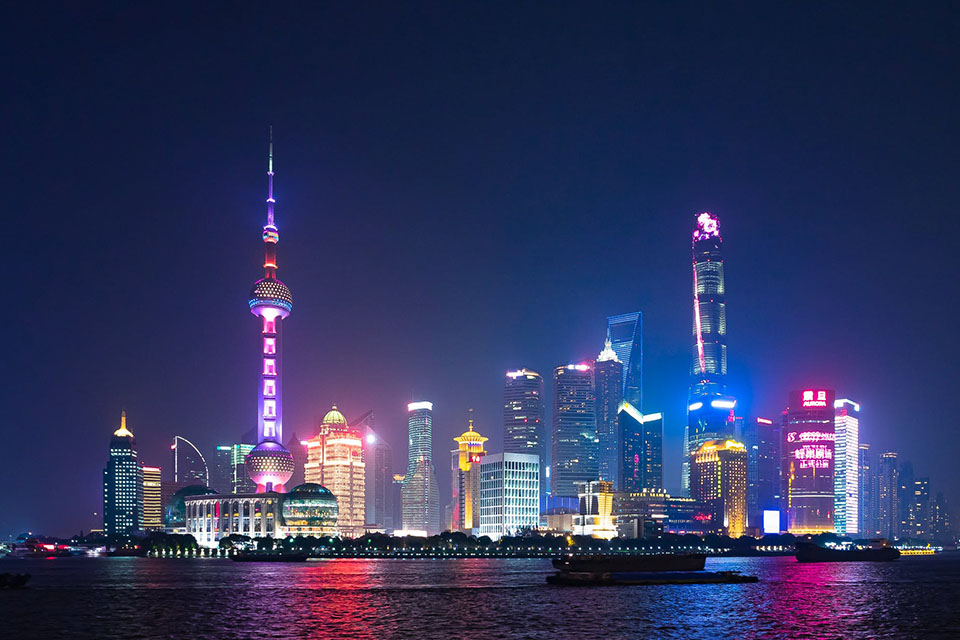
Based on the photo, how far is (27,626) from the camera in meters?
106

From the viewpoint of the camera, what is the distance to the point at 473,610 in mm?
123438

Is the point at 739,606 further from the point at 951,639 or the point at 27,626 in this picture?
the point at 27,626

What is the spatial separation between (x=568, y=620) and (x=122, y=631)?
145 feet

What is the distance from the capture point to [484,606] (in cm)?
12912

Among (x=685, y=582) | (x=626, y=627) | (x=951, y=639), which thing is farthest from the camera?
(x=685, y=582)

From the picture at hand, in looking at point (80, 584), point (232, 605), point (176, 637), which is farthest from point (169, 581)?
point (176, 637)

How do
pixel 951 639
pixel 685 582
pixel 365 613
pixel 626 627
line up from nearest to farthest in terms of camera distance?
1. pixel 951 639
2. pixel 626 627
3. pixel 365 613
4. pixel 685 582

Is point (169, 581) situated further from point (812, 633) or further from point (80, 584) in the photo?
point (812, 633)

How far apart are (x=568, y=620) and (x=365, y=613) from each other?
930 inches

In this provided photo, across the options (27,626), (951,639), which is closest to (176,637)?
(27,626)

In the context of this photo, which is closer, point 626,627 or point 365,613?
point 626,627

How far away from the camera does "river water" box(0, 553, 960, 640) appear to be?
100438mm

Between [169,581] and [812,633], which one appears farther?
[169,581]

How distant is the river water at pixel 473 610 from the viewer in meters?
100
